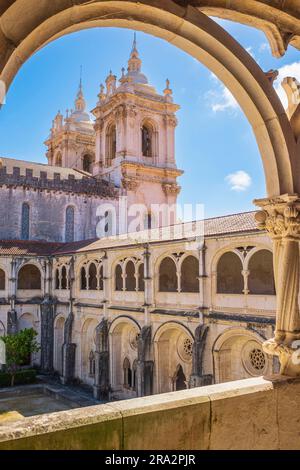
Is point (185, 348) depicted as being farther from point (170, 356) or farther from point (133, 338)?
point (133, 338)

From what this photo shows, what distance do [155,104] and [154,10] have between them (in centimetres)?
3454

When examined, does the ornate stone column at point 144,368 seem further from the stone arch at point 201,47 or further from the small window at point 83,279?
the stone arch at point 201,47

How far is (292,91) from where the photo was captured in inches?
167

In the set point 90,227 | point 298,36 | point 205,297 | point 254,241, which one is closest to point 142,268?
point 205,297

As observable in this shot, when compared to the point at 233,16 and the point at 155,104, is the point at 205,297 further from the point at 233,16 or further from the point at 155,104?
the point at 155,104

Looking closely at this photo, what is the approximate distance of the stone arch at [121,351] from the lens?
74.4ft

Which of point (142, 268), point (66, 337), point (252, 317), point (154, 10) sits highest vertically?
point (154, 10)

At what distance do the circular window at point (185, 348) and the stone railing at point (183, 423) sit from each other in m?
16.3

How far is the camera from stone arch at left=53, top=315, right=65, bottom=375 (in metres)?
27.9

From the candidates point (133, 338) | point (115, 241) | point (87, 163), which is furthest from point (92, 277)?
point (87, 163)

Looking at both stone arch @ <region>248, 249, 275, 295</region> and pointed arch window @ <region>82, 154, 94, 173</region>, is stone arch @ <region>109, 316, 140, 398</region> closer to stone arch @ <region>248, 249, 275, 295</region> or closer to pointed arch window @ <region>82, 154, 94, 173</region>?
stone arch @ <region>248, 249, 275, 295</region>

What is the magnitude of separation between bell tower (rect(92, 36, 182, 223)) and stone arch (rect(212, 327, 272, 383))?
20.1 meters

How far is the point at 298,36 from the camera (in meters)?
4.31
